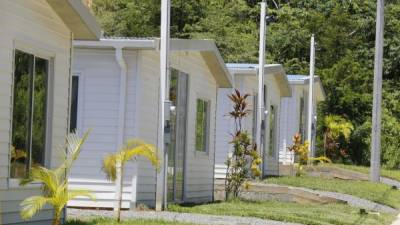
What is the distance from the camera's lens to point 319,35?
47.4 meters

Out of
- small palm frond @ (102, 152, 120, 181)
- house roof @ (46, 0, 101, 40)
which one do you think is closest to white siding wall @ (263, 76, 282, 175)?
house roof @ (46, 0, 101, 40)

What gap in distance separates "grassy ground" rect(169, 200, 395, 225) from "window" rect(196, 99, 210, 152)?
174cm

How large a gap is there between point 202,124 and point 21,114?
9587 mm

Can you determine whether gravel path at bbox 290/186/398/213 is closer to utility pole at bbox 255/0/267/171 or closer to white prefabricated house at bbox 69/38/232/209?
utility pole at bbox 255/0/267/171

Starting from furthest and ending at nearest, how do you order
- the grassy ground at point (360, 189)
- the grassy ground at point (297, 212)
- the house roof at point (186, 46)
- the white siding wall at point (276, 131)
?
1. the white siding wall at point (276, 131)
2. the grassy ground at point (360, 189)
3. the grassy ground at point (297, 212)
4. the house roof at point (186, 46)

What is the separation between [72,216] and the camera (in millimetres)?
14539

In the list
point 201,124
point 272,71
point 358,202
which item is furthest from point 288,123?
point 201,124

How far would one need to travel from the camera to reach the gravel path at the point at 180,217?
14.4m

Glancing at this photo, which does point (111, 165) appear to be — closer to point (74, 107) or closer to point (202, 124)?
point (74, 107)

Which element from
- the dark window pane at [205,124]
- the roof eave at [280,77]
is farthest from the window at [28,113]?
the roof eave at [280,77]

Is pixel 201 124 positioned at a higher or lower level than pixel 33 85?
lower

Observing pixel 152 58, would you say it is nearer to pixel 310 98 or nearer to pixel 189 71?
pixel 189 71

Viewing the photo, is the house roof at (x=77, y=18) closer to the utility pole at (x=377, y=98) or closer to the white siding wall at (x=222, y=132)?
the white siding wall at (x=222, y=132)

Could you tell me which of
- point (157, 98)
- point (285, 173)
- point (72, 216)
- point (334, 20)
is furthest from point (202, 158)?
point (334, 20)
